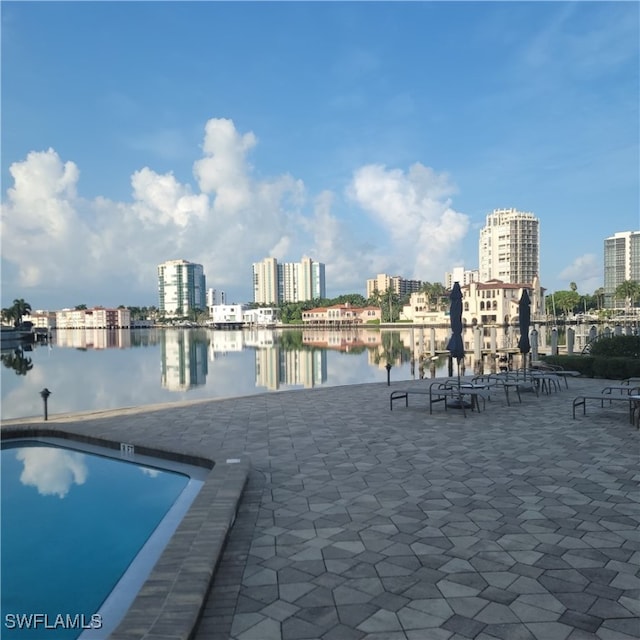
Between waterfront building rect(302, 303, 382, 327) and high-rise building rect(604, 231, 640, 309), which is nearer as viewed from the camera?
waterfront building rect(302, 303, 382, 327)

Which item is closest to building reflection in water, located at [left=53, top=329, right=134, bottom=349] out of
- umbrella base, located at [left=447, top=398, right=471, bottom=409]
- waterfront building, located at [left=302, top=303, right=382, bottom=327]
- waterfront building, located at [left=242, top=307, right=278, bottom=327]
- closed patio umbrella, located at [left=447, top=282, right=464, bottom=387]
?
waterfront building, located at [left=302, top=303, right=382, bottom=327]

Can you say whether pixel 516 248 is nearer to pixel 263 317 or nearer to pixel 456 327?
pixel 263 317

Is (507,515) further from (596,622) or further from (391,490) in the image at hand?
(596,622)

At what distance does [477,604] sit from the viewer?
3.27 m

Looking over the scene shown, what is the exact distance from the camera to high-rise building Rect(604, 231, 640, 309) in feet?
498

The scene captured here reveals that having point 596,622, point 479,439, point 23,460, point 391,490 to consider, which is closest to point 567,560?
point 596,622

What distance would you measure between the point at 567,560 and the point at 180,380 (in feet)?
84.1

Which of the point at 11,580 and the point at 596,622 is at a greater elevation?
the point at 596,622

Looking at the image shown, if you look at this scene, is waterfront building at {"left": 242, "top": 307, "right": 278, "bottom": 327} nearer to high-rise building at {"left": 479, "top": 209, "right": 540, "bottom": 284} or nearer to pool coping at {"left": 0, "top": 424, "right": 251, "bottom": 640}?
high-rise building at {"left": 479, "top": 209, "right": 540, "bottom": 284}

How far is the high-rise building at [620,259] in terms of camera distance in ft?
498

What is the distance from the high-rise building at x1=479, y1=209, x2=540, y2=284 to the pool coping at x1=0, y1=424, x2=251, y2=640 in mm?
142492

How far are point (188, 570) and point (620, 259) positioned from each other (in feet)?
596

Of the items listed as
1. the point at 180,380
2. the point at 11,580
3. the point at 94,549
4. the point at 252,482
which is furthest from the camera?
the point at 180,380

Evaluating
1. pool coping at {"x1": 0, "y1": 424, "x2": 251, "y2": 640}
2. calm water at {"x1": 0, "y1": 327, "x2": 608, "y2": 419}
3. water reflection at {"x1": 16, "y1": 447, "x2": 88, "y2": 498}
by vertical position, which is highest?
pool coping at {"x1": 0, "y1": 424, "x2": 251, "y2": 640}
